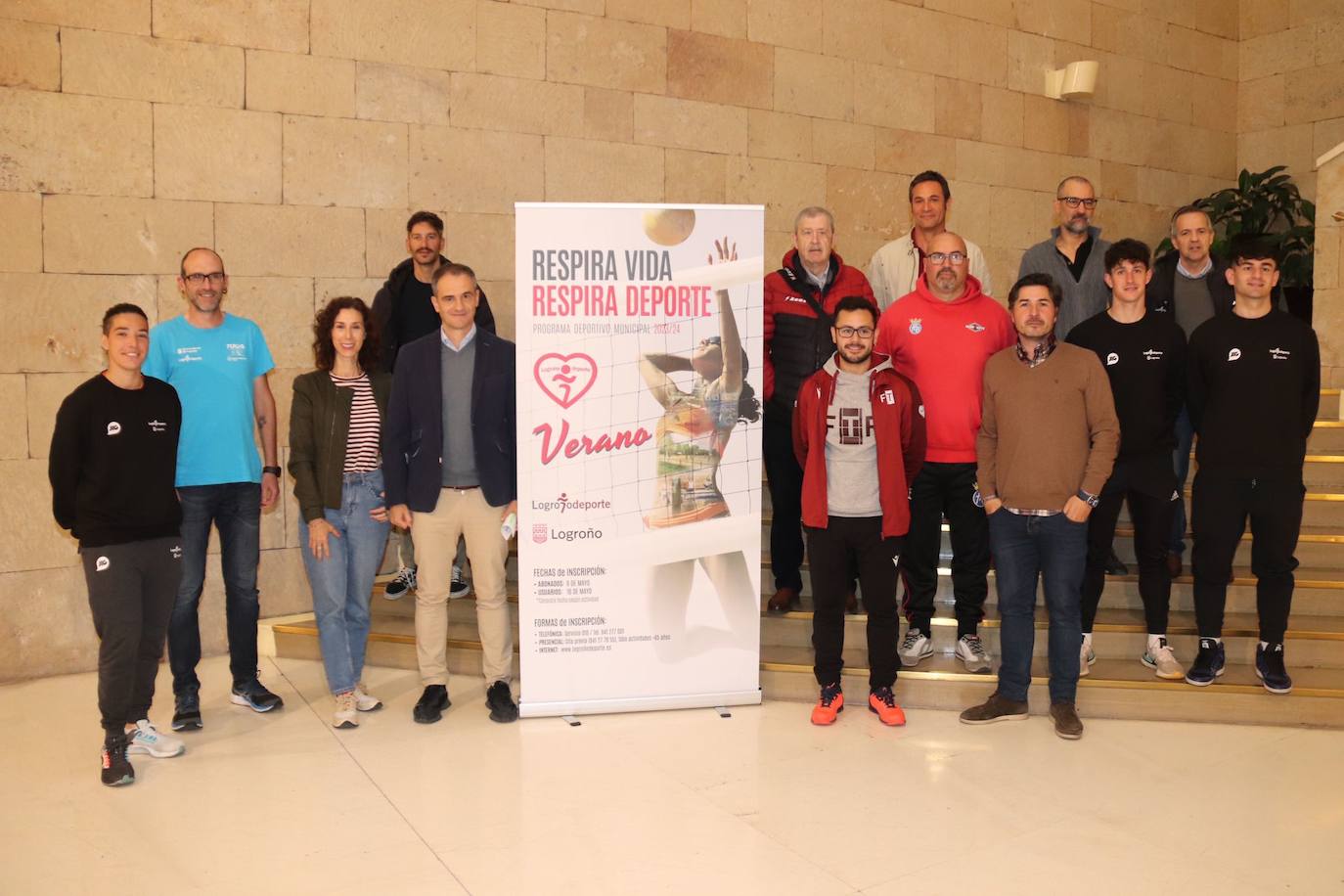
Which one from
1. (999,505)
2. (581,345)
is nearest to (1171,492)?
(999,505)

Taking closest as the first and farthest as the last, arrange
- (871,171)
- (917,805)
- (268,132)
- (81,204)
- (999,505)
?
(917,805) < (999,505) < (81,204) < (268,132) < (871,171)

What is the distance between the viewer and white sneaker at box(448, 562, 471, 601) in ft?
17.0

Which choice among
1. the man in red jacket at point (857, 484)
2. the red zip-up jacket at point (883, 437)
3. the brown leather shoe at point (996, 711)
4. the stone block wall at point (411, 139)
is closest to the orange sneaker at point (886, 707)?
the man in red jacket at point (857, 484)

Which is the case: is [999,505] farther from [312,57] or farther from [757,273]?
[312,57]

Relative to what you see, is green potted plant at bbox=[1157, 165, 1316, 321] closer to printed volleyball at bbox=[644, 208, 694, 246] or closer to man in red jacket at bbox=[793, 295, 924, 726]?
man in red jacket at bbox=[793, 295, 924, 726]

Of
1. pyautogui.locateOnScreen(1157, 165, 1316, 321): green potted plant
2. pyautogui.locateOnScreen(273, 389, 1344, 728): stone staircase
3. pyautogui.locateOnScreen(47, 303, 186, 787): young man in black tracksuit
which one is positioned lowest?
pyautogui.locateOnScreen(273, 389, 1344, 728): stone staircase

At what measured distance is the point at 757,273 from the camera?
418 cm

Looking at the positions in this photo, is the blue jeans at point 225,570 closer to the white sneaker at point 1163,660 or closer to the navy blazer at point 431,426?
the navy blazer at point 431,426

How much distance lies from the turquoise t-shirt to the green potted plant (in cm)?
649

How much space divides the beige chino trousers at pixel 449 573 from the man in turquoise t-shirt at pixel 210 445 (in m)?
0.67

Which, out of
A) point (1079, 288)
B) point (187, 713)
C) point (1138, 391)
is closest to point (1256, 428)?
point (1138, 391)

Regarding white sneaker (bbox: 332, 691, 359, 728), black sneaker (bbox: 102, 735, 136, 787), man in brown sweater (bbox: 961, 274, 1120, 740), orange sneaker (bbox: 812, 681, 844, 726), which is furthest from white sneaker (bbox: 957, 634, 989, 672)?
black sneaker (bbox: 102, 735, 136, 787)

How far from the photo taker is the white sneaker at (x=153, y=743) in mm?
Result: 3848

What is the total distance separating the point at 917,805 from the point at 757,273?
6.40 feet
